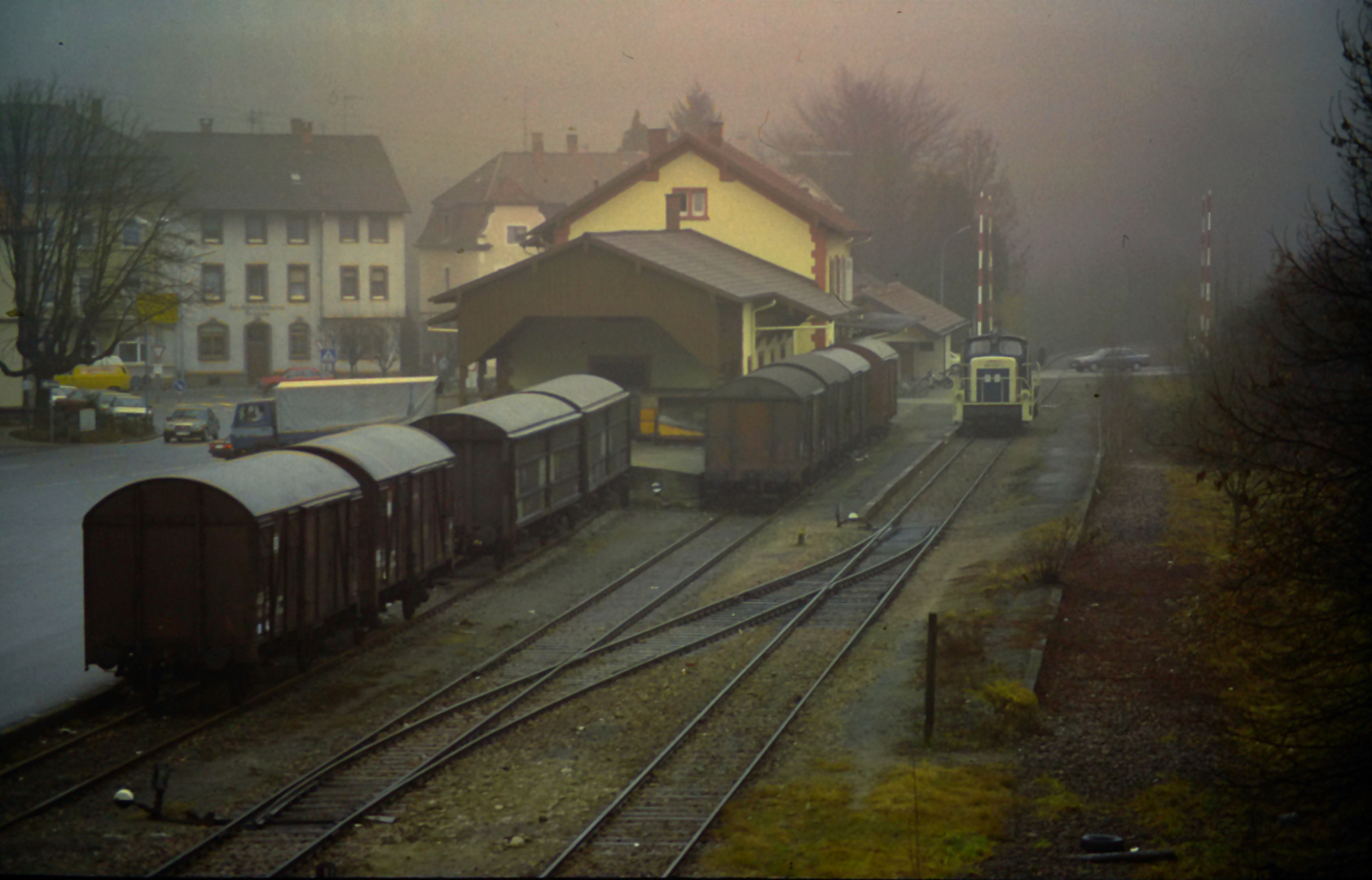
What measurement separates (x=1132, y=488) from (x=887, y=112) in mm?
71925

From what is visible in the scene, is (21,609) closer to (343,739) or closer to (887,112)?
(343,739)

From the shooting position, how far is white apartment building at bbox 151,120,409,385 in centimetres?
7225

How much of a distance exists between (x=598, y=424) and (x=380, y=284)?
170 feet

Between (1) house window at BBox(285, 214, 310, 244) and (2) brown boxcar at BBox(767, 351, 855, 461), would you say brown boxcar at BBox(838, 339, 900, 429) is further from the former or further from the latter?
(1) house window at BBox(285, 214, 310, 244)

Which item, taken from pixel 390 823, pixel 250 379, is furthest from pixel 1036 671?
pixel 250 379

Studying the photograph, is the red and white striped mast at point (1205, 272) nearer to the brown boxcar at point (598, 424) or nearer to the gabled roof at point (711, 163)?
the gabled roof at point (711, 163)

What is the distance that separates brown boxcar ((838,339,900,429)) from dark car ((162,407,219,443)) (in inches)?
888

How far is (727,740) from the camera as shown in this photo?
13.9m

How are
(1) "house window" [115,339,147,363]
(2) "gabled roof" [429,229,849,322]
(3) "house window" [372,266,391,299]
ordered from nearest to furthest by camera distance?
(2) "gabled roof" [429,229,849,322] < (1) "house window" [115,339,147,363] < (3) "house window" [372,266,391,299]

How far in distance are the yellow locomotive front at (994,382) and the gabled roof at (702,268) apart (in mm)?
4818

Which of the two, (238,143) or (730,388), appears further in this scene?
(238,143)

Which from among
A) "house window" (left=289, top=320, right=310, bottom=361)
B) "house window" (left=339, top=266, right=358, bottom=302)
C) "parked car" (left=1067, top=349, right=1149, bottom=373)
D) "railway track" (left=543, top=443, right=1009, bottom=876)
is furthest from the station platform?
"house window" (left=339, top=266, right=358, bottom=302)

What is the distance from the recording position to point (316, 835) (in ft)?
36.4

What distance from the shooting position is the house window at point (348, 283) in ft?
249
